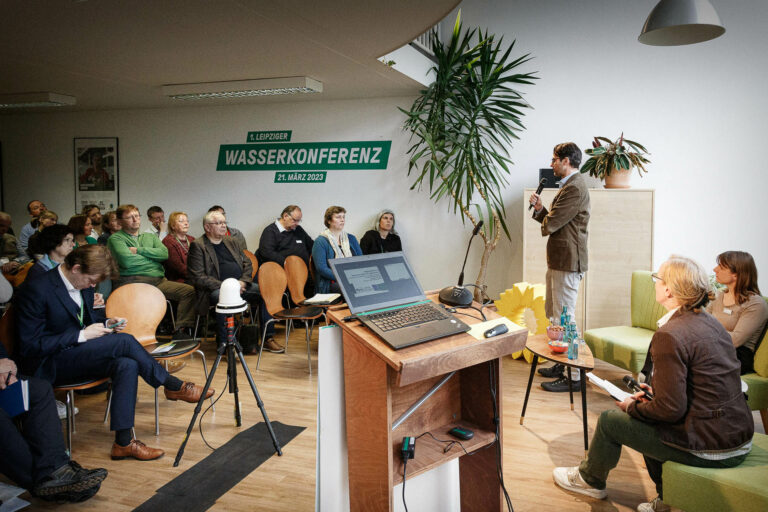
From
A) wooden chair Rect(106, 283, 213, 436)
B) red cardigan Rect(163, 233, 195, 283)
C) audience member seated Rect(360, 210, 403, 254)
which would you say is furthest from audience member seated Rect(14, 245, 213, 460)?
audience member seated Rect(360, 210, 403, 254)

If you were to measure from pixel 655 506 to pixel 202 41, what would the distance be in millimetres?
4333

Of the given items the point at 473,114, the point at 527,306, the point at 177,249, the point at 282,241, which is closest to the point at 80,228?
the point at 177,249

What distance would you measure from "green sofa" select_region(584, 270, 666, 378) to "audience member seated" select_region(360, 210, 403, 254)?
8.97 feet

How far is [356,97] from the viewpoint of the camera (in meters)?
6.60

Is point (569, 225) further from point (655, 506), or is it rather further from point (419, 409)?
point (419, 409)

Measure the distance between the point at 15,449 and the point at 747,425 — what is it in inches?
130

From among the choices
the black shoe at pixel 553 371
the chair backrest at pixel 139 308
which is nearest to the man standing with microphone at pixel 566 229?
the black shoe at pixel 553 371

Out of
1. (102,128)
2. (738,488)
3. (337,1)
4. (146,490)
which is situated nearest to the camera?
(738,488)

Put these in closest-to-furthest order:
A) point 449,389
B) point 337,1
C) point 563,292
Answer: point 449,389
point 337,1
point 563,292

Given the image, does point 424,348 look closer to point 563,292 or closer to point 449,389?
point 449,389

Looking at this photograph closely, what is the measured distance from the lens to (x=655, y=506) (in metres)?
2.45

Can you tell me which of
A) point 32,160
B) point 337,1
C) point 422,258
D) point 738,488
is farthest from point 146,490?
point 32,160

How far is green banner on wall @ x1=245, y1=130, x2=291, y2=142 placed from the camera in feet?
23.2

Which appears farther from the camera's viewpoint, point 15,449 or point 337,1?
point 337,1
